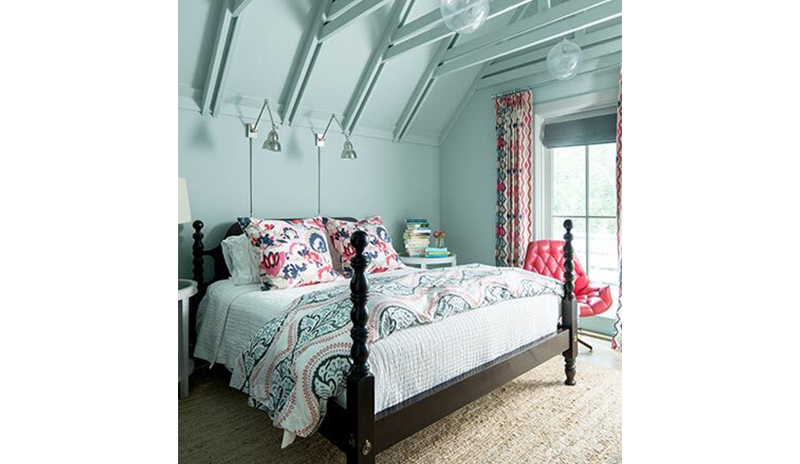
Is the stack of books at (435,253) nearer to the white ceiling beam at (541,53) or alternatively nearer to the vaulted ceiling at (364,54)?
the vaulted ceiling at (364,54)

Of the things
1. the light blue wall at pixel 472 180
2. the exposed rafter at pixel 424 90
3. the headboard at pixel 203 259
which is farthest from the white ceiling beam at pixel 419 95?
the headboard at pixel 203 259

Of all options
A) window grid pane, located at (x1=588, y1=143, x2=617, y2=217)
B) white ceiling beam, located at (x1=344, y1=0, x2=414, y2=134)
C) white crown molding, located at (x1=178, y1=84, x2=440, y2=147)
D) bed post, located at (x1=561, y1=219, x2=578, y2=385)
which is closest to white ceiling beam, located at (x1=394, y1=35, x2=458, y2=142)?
white crown molding, located at (x1=178, y1=84, x2=440, y2=147)

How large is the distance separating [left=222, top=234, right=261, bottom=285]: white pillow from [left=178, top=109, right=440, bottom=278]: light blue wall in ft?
1.05

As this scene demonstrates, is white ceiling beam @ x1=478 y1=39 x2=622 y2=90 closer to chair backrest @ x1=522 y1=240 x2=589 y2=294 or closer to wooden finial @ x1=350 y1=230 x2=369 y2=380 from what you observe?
chair backrest @ x1=522 y1=240 x2=589 y2=294

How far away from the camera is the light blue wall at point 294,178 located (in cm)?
318

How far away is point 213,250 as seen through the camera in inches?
125

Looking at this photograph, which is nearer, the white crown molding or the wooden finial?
the wooden finial

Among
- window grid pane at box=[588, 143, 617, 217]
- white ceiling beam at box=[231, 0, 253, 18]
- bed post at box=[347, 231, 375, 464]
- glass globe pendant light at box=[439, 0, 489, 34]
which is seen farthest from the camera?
window grid pane at box=[588, 143, 617, 217]

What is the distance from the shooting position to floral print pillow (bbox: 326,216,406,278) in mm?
3279

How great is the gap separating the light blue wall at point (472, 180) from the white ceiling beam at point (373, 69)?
1253mm
